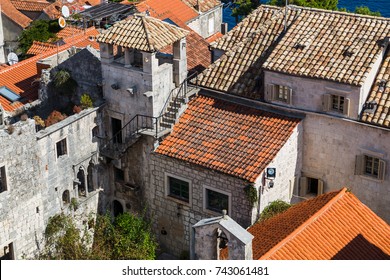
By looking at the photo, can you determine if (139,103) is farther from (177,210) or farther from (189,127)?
(177,210)

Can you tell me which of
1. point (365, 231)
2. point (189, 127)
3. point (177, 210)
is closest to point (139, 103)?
point (189, 127)

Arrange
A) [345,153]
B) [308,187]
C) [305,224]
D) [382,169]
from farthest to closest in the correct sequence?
[308,187], [345,153], [382,169], [305,224]

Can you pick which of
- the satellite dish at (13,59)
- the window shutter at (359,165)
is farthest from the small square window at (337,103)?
the satellite dish at (13,59)

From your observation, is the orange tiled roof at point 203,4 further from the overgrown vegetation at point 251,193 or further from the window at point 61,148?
the overgrown vegetation at point 251,193

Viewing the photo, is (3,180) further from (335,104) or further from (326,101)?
(335,104)

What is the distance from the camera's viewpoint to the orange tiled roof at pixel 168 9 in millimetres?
64875

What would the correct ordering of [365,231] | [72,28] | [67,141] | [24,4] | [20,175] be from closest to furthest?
[365,231] < [20,175] < [67,141] < [72,28] < [24,4]

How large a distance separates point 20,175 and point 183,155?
8.35 metres

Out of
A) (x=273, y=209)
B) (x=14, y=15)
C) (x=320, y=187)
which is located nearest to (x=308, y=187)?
(x=320, y=187)

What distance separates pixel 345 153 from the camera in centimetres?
4131

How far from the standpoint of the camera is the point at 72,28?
62.2 metres

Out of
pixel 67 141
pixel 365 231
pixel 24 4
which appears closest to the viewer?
pixel 365 231

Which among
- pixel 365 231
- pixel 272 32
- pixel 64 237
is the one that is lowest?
pixel 64 237

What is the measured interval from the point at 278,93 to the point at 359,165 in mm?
5503
